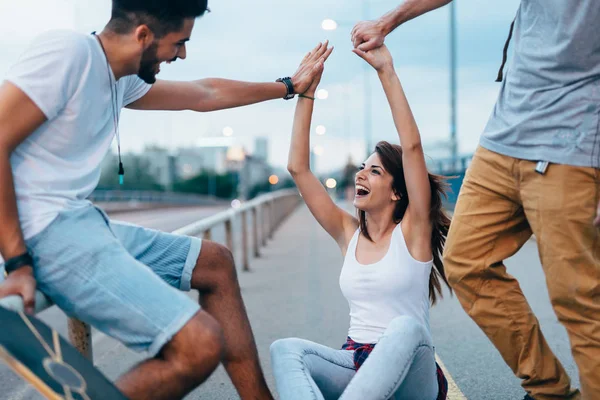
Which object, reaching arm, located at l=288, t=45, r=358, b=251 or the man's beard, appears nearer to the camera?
the man's beard

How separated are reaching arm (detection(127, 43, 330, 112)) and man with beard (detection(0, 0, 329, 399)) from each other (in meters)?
0.61

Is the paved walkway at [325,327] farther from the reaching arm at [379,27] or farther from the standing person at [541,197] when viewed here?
the reaching arm at [379,27]

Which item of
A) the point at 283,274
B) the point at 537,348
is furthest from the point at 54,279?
the point at 283,274

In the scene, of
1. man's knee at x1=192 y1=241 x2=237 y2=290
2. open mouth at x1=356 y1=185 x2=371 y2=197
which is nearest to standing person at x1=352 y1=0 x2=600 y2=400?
open mouth at x1=356 y1=185 x2=371 y2=197

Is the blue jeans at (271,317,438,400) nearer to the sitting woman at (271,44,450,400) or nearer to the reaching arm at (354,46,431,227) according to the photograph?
the sitting woman at (271,44,450,400)

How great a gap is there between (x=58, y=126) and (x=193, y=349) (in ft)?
2.92

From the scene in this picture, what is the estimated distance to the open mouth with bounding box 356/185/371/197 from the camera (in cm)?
393

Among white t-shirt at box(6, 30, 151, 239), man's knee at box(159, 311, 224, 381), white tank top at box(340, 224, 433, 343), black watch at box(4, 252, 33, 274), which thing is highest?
white t-shirt at box(6, 30, 151, 239)

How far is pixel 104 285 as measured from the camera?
8.02 feet

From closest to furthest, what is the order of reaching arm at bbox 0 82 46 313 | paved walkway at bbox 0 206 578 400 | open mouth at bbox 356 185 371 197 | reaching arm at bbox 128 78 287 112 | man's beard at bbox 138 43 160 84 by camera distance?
reaching arm at bbox 0 82 46 313, man's beard at bbox 138 43 160 84, reaching arm at bbox 128 78 287 112, open mouth at bbox 356 185 371 197, paved walkway at bbox 0 206 578 400

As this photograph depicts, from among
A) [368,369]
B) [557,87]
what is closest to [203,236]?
[368,369]

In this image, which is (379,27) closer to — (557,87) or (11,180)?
(557,87)

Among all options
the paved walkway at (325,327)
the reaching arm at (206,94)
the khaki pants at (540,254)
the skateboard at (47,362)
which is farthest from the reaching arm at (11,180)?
the paved walkway at (325,327)

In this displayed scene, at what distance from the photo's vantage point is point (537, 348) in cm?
338
